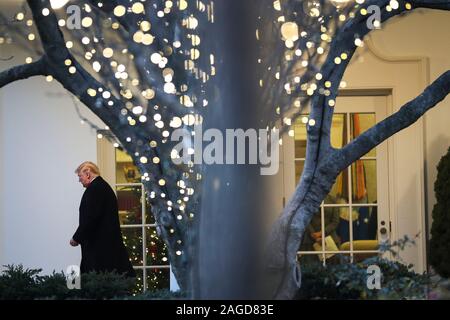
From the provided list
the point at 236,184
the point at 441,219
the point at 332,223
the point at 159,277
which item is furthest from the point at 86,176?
the point at 236,184

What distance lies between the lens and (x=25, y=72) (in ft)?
18.6

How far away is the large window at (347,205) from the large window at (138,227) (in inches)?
52.3

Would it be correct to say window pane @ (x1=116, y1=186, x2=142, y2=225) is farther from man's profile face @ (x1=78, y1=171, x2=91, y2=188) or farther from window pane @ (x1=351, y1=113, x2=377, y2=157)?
window pane @ (x1=351, y1=113, x2=377, y2=157)

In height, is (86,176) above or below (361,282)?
above

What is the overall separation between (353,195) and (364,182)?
0.16m

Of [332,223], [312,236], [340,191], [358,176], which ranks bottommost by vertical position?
[312,236]

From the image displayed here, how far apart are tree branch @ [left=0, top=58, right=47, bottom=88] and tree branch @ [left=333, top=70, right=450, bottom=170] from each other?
176 cm

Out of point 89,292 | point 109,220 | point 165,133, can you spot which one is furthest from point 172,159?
point 109,220

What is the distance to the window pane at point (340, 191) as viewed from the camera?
916 centimetres

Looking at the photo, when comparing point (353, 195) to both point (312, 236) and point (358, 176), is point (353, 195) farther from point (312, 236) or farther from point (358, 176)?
point (312, 236)

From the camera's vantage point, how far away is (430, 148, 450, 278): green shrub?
328 inches

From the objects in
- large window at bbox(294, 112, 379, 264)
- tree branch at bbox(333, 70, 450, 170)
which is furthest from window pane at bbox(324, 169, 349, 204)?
tree branch at bbox(333, 70, 450, 170)

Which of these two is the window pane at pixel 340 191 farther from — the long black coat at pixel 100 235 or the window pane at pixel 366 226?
the long black coat at pixel 100 235

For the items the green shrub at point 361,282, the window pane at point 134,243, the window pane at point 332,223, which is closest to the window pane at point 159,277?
the window pane at point 134,243
